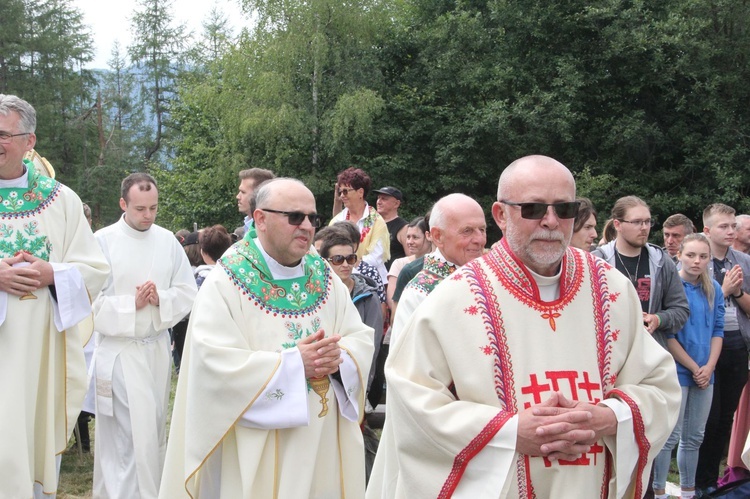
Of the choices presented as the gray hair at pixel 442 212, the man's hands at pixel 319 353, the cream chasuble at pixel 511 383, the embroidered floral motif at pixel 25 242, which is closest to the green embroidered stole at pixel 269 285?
the man's hands at pixel 319 353

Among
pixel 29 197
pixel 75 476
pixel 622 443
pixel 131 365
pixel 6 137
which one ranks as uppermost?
pixel 6 137

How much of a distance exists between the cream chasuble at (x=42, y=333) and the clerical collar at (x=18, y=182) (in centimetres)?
1

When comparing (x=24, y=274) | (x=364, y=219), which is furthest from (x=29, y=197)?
(x=364, y=219)

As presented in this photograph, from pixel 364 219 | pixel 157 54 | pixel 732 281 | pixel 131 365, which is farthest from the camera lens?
pixel 157 54

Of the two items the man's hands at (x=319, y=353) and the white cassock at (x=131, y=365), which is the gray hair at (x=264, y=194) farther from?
the white cassock at (x=131, y=365)

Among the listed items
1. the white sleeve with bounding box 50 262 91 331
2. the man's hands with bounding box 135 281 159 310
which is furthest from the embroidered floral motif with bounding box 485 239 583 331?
the man's hands with bounding box 135 281 159 310

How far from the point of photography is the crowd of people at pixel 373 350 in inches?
118

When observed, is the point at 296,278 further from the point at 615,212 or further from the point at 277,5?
the point at 277,5

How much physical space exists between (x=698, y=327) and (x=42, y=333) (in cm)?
482

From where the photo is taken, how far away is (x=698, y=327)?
6387 millimetres

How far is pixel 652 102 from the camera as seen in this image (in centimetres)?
2488

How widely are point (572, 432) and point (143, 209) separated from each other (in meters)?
4.64

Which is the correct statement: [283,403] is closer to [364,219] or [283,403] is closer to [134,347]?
[134,347]

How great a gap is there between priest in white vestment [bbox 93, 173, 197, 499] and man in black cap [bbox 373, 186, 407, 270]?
278cm
